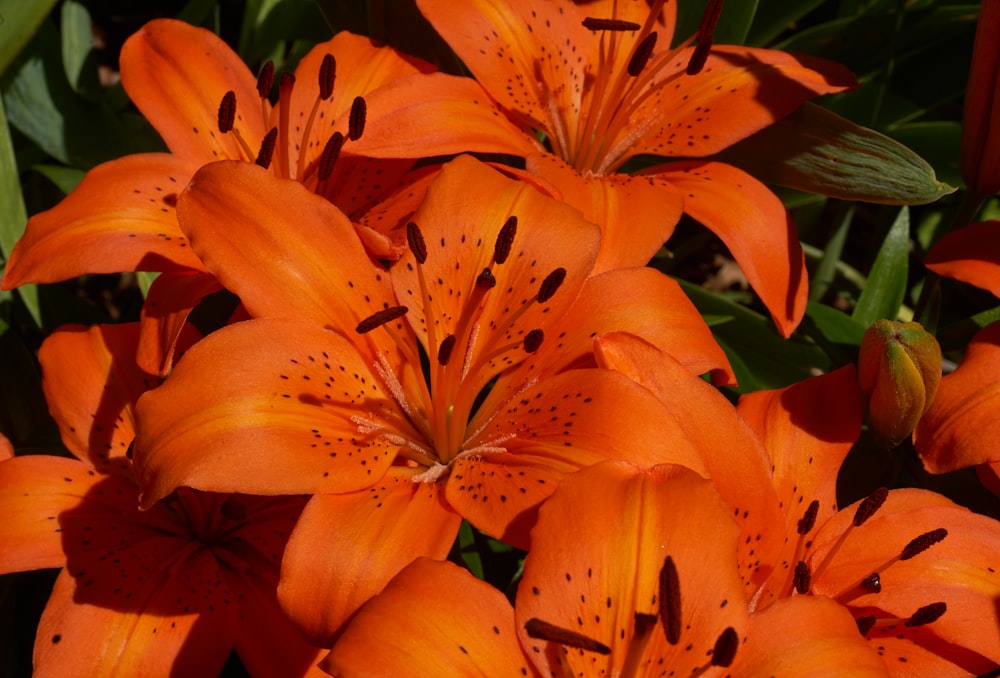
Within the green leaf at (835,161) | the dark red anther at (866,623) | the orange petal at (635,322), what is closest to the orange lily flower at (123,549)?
the orange petal at (635,322)

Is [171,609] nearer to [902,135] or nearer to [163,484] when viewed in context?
[163,484]

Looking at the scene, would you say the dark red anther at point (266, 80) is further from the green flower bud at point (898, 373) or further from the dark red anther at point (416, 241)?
the green flower bud at point (898, 373)

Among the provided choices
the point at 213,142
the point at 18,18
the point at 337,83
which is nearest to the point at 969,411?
the point at 337,83

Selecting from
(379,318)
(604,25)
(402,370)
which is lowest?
(402,370)

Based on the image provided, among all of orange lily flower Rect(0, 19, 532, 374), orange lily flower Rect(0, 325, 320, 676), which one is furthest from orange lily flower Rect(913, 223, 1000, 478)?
orange lily flower Rect(0, 325, 320, 676)

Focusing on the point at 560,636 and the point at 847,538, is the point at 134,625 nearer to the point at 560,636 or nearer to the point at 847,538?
the point at 560,636

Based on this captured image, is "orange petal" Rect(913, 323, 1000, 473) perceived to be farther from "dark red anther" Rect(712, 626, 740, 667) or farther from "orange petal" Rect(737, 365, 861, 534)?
"dark red anther" Rect(712, 626, 740, 667)
